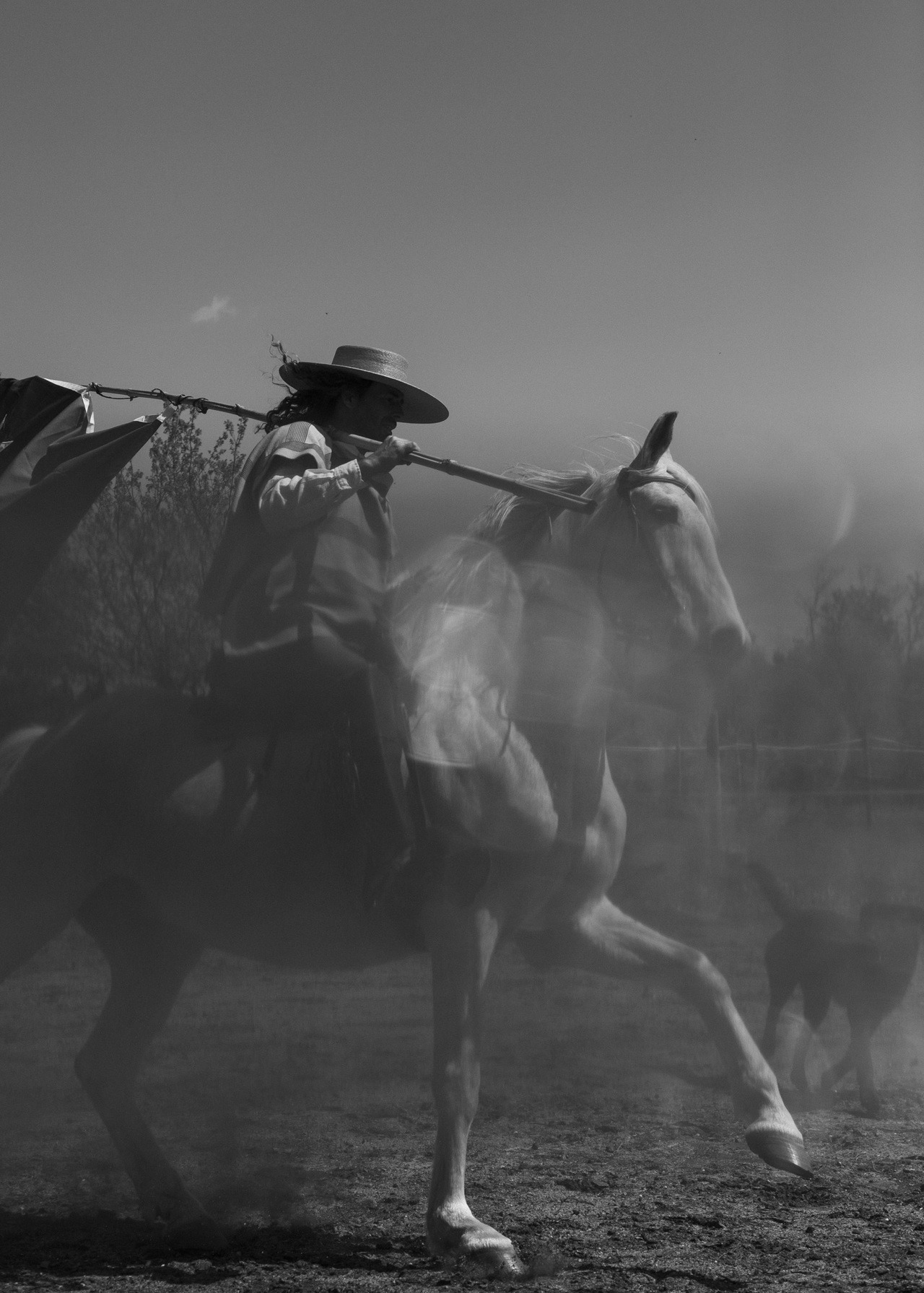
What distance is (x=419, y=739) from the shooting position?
10.4 ft

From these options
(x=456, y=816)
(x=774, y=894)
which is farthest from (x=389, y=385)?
(x=774, y=894)

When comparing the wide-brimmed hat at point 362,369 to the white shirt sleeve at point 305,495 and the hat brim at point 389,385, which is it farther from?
the white shirt sleeve at point 305,495

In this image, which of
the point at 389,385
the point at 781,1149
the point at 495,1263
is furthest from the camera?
the point at 389,385

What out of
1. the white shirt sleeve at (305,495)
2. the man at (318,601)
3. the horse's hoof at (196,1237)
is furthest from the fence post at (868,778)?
the horse's hoof at (196,1237)

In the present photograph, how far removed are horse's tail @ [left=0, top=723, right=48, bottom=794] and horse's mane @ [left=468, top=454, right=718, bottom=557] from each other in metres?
1.53

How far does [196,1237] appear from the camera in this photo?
332 centimetres

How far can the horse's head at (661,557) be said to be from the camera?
3.09m

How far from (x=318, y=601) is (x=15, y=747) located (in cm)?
116

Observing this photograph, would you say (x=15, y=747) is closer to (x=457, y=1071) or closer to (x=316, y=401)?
(x=316, y=401)

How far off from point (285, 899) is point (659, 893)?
156 centimetres

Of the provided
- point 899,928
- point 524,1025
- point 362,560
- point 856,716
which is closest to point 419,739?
point 362,560

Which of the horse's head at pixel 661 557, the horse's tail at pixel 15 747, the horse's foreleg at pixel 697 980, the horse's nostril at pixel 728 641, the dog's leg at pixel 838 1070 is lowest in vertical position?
the dog's leg at pixel 838 1070

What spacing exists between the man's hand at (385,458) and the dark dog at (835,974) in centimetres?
253

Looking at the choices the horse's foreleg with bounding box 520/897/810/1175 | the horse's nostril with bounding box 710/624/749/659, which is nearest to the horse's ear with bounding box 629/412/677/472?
the horse's nostril with bounding box 710/624/749/659
